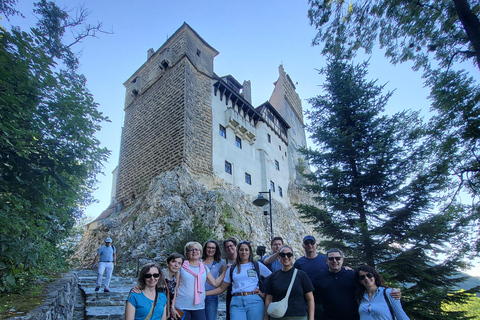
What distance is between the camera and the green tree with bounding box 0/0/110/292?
3.30 metres

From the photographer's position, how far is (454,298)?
6.81m

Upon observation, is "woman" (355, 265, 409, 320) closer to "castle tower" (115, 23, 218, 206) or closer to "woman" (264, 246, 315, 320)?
"woman" (264, 246, 315, 320)

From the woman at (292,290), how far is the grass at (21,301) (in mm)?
2757

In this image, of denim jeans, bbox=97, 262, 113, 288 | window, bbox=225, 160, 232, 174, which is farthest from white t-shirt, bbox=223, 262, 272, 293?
window, bbox=225, 160, 232, 174

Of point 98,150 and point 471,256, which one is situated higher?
point 98,150

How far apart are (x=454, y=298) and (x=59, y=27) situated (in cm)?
1465

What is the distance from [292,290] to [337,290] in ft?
1.98

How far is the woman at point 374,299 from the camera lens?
2832 mm

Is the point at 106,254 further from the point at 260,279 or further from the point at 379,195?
the point at 379,195

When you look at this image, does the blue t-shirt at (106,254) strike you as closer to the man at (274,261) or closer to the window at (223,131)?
the man at (274,261)

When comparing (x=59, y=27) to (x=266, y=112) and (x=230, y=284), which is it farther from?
(x=266, y=112)

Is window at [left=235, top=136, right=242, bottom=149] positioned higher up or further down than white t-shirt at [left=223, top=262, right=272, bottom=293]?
higher up

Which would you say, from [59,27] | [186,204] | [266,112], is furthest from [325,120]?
[266,112]

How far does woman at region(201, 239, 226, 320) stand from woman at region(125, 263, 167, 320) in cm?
82
